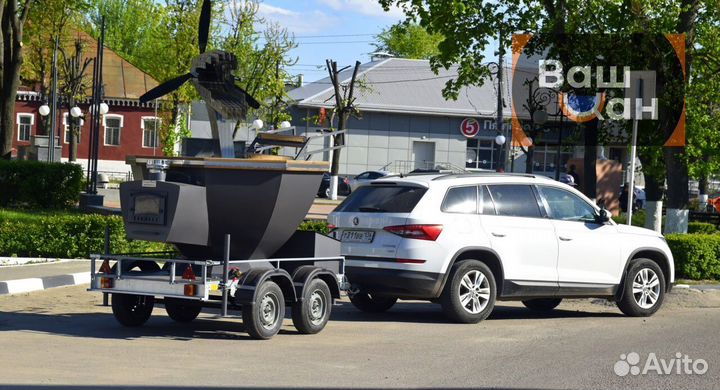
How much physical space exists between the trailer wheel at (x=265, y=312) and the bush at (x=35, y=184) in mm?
15799

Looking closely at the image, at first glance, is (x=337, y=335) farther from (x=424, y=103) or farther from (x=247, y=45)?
(x=424, y=103)

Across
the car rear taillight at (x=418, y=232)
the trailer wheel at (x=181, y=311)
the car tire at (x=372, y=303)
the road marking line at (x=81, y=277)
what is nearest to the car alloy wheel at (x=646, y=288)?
the car tire at (x=372, y=303)

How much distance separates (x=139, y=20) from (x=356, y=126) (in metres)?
32.8

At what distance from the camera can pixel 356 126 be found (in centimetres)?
6112

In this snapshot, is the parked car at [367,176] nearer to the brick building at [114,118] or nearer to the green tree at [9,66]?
the brick building at [114,118]

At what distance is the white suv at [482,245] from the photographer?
11.9 metres

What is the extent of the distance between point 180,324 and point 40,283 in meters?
3.66

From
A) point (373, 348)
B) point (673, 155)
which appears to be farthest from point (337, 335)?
point (673, 155)

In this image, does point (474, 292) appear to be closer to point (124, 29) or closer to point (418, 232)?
point (418, 232)

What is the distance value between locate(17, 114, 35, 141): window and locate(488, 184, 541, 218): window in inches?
2134

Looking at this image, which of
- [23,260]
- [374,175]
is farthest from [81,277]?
[374,175]

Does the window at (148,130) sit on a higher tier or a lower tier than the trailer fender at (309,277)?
higher

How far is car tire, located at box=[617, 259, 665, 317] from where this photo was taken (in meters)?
13.5

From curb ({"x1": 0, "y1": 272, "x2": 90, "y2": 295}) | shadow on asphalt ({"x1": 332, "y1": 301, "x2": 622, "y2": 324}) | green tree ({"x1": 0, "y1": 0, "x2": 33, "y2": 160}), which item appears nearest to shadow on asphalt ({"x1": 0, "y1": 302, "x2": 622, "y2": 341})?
shadow on asphalt ({"x1": 332, "y1": 301, "x2": 622, "y2": 324})
